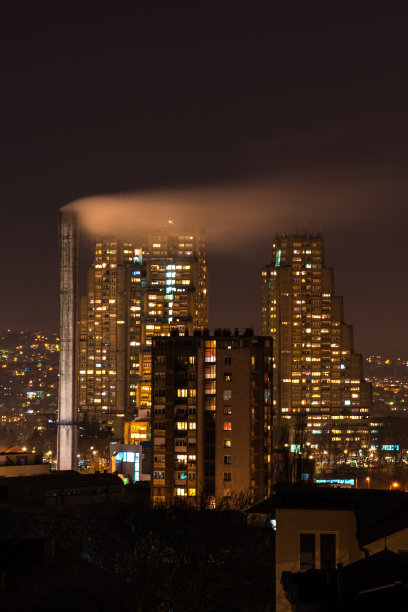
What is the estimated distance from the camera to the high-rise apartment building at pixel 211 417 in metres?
66.1

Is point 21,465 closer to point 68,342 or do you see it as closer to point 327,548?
point 68,342

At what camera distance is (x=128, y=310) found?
566 ft

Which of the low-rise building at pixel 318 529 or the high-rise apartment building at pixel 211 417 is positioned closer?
the low-rise building at pixel 318 529

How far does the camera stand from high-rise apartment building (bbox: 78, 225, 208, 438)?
163 meters

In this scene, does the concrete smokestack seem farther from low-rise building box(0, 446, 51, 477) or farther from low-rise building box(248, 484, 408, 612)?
low-rise building box(248, 484, 408, 612)

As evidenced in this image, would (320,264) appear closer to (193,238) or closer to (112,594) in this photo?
(193,238)

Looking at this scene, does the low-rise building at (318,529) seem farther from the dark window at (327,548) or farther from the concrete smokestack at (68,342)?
the concrete smokestack at (68,342)

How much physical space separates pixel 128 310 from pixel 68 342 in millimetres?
84919

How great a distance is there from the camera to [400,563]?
9.68 metres

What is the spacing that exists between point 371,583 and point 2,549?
17.5m

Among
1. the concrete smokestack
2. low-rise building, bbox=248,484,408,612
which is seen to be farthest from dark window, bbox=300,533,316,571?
the concrete smokestack

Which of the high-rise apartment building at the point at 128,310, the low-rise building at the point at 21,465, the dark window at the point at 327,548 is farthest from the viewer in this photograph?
the high-rise apartment building at the point at 128,310

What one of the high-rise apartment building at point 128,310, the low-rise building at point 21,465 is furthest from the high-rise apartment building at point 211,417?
the high-rise apartment building at point 128,310

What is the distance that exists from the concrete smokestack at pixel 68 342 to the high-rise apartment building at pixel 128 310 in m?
65.8
